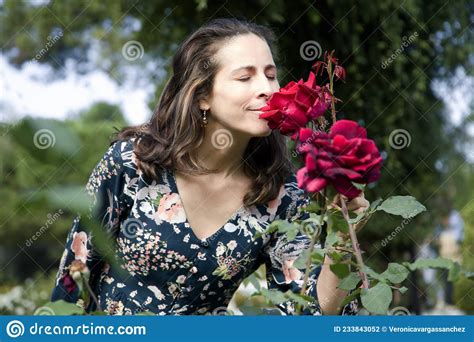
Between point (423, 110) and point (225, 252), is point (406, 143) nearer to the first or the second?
point (423, 110)

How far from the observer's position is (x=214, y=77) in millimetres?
1628

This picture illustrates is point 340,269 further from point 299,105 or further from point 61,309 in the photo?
point 61,309

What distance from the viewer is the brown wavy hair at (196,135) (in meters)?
1.65

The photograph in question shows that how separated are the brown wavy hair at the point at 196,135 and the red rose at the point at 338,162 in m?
0.87

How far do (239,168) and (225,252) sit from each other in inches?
9.3

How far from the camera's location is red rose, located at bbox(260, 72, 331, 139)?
3.02ft

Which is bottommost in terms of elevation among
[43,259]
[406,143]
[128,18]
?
[43,259]

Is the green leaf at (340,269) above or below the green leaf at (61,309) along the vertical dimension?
above

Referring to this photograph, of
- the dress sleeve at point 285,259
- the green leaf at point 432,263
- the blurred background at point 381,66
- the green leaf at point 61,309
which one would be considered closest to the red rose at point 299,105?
the green leaf at point 432,263

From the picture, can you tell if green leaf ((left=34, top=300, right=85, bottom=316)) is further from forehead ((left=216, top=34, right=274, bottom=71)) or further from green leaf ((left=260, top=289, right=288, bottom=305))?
forehead ((left=216, top=34, right=274, bottom=71))

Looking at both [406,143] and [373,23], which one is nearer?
[373,23]

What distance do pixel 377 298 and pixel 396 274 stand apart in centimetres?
5

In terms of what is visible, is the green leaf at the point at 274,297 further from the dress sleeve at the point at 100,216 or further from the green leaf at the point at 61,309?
the dress sleeve at the point at 100,216

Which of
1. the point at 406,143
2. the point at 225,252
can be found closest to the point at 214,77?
the point at 225,252
